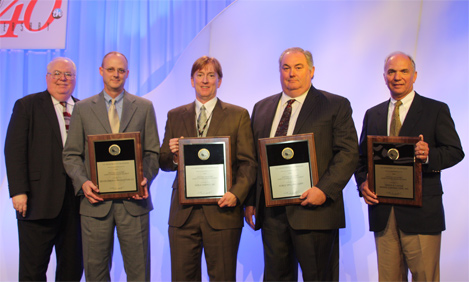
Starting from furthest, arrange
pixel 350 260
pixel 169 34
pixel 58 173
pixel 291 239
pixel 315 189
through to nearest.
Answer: pixel 169 34
pixel 350 260
pixel 58 173
pixel 291 239
pixel 315 189

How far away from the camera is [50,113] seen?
9.45 ft

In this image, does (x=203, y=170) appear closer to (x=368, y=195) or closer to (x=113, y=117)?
(x=113, y=117)

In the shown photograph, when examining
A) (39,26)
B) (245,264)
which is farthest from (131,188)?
(39,26)

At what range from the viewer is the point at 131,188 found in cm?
253

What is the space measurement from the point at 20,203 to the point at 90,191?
1.97 feet

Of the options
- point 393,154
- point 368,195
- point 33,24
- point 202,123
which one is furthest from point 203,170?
point 33,24

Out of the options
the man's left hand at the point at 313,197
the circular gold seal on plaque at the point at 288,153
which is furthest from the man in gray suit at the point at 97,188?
the man's left hand at the point at 313,197

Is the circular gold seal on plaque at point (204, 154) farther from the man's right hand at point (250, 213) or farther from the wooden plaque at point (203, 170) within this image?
the man's right hand at point (250, 213)

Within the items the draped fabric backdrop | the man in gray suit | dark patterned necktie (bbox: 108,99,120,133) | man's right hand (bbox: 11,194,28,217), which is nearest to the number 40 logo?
the draped fabric backdrop

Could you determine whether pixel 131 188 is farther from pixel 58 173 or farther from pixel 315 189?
pixel 315 189

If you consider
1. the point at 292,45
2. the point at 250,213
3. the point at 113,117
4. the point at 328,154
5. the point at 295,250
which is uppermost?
the point at 292,45

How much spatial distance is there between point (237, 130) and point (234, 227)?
599 millimetres

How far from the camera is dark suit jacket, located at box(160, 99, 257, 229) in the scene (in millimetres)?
2455

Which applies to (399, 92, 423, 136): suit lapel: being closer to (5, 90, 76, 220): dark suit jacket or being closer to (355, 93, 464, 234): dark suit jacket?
(355, 93, 464, 234): dark suit jacket
